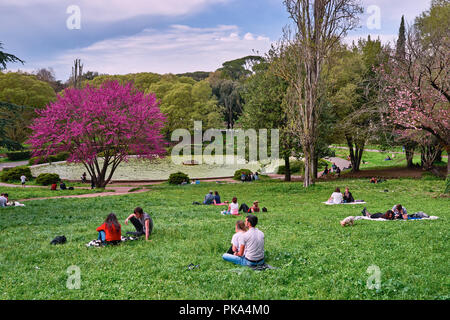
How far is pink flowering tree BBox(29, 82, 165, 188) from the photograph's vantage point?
30.0 m

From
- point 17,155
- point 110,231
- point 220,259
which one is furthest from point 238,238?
point 17,155

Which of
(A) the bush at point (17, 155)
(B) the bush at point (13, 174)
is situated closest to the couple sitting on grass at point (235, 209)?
(B) the bush at point (13, 174)

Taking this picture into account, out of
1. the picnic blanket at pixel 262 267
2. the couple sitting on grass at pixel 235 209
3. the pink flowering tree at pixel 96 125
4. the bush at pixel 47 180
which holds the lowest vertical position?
the bush at pixel 47 180

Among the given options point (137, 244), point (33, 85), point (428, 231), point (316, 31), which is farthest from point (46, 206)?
point (33, 85)

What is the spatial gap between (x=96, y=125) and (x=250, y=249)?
82.8 ft

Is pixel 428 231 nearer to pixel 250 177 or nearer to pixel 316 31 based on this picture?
Result: pixel 316 31

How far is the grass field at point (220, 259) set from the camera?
6812mm

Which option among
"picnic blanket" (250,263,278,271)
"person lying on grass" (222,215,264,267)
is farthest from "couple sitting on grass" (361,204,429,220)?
"picnic blanket" (250,263,278,271)

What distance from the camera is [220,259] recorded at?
899cm

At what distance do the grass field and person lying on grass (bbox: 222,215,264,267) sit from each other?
0.37 metres

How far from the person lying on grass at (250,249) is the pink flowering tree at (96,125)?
23629 mm

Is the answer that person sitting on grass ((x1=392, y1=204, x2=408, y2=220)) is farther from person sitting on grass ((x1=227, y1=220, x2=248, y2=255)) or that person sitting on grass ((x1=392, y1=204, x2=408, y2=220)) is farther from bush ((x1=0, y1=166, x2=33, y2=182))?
bush ((x1=0, y1=166, x2=33, y2=182))

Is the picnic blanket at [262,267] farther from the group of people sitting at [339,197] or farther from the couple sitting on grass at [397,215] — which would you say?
the group of people sitting at [339,197]

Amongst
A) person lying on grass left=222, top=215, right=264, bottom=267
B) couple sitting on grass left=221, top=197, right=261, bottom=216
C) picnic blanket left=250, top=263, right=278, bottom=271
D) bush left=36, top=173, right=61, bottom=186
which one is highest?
person lying on grass left=222, top=215, right=264, bottom=267
